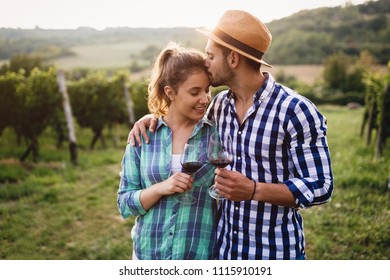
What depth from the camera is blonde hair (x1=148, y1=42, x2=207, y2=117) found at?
84.4 inches

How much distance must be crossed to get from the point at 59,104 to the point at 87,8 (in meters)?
5.90

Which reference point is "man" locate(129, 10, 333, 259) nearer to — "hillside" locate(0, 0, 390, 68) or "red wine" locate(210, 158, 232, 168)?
"red wine" locate(210, 158, 232, 168)

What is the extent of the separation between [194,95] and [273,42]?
2390cm

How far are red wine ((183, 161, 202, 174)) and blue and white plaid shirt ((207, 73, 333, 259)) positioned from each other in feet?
0.80

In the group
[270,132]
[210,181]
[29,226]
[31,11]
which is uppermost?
[31,11]

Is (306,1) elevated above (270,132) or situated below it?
above

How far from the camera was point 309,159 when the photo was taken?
6.27 ft

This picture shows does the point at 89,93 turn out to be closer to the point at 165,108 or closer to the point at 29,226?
the point at 29,226

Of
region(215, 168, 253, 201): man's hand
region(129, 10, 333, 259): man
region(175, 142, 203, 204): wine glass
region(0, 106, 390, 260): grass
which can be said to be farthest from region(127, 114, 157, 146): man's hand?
region(0, 106, 390, 260): grass

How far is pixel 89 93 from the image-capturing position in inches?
450

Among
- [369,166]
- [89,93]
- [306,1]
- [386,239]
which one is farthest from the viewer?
[89,93]

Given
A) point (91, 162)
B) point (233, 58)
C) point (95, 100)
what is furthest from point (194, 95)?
point (95, 100)

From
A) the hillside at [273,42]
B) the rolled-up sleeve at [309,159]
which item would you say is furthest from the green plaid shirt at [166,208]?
the hillside at [273,42]
